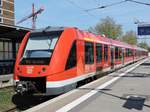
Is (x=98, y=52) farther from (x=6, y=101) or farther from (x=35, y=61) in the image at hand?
(x=35, y=61)

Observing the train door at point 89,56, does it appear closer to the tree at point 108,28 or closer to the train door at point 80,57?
the train door at point 80,57

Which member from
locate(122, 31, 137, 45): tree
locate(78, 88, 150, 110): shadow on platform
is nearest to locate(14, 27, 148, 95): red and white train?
locate(78, 88, 150, 110): shadow on platform

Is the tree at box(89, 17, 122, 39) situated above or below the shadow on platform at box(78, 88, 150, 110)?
above

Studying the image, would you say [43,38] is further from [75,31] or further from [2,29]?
[2,29]

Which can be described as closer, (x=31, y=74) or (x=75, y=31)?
(x=31, y=74)

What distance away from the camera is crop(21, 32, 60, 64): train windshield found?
1359cm

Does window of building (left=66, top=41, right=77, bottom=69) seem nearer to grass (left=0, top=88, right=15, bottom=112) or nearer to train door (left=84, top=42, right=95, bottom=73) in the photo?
train door (left=84, top=42, right=95, bottom=73)

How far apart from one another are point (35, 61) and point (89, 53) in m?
4.70

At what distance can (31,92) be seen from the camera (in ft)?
43.6

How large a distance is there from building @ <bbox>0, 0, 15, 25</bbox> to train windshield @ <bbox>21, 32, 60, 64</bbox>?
2139 inches

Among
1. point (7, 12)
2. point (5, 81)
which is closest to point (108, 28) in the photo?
point (7, 12)

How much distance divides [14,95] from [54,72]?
4003mm

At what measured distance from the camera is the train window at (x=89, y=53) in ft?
56.2

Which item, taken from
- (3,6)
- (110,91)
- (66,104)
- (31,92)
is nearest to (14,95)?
(31,92)
